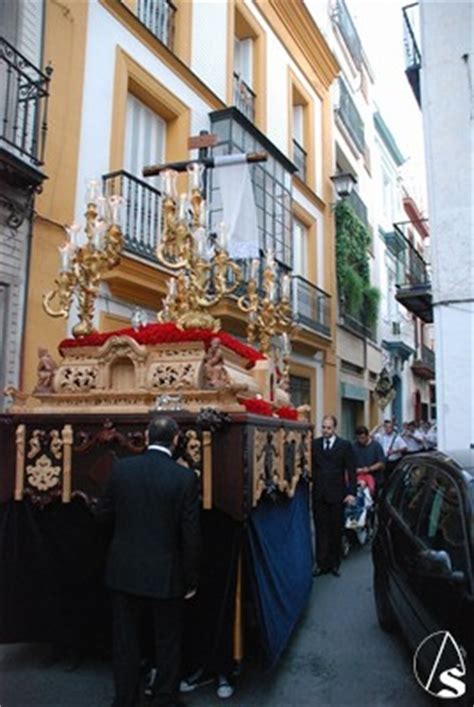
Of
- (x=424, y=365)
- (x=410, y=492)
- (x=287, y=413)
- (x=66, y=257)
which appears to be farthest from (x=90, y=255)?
(x=424, y=365)

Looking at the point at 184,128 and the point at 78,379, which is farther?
the point at 184,128

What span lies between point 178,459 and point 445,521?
1.60 metres

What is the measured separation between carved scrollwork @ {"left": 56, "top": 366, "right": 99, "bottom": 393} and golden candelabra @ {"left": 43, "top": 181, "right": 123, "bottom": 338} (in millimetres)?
458

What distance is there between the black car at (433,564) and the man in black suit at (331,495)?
175cm

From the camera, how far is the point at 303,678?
386cm

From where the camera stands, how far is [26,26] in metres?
7.22

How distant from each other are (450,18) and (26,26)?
5969mm

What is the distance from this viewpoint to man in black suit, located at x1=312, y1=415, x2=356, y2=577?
6523 mm

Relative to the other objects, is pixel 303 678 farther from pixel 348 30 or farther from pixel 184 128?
pixel 348 30

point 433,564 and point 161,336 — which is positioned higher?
point 161,336

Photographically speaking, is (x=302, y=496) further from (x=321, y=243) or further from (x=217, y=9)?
(x=321, y=243)

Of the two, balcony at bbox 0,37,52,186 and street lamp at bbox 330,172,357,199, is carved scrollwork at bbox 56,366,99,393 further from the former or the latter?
street lamp at bbox 330,172,357,199

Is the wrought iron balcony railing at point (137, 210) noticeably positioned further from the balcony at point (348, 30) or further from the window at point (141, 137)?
the balcony at point (348, 30)

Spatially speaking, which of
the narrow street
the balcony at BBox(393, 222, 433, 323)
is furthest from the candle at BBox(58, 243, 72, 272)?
the balcony at BBox(393, 222, 433, 323)
